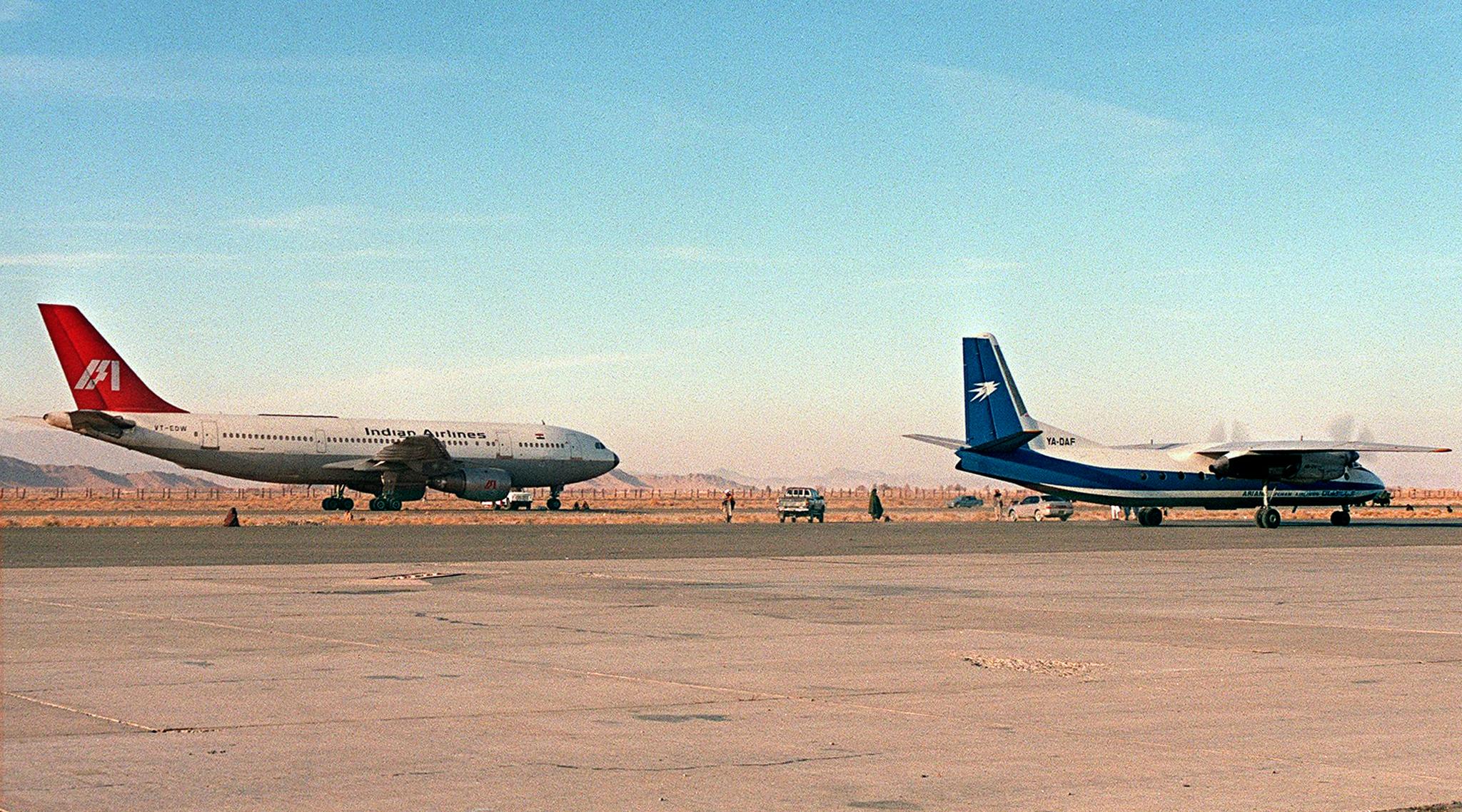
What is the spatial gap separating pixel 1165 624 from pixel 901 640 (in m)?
3.40

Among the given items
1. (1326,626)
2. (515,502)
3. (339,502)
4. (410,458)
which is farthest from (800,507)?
(1326,626)

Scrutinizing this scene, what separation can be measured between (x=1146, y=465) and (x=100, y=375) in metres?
44.0

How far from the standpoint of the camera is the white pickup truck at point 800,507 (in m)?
66.5

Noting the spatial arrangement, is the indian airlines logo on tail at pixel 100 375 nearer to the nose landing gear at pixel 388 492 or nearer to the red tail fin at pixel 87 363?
the red tail fin at pixel 87 363

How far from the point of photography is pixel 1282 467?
5422cm

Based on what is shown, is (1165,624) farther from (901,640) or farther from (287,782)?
(287,782)

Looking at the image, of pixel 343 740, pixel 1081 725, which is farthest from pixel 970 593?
pixel 343 740

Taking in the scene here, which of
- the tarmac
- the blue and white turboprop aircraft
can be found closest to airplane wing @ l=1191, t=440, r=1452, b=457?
the blue and white turboprop aircraft

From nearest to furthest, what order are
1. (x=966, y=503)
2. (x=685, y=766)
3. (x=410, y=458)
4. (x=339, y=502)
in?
1. (x=685, y=766)
2. (x=410, y=458)
3. (x=339, y=502)
4. (x=966, y=503)

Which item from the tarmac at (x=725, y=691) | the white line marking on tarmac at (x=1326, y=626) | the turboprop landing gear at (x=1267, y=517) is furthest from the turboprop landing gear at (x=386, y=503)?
the white line marking on tarmac at (x=1326, y=626)

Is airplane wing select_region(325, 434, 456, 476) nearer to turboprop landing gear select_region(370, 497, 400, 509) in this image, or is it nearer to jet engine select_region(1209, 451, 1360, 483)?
turboprop landing gear select_region(370, 497, 400, 509)

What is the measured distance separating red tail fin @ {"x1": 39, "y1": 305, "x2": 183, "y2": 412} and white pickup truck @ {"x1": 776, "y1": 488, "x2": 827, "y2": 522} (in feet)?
93.7

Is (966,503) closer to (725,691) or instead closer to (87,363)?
(87,363)

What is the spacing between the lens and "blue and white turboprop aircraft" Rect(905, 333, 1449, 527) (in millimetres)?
52562
